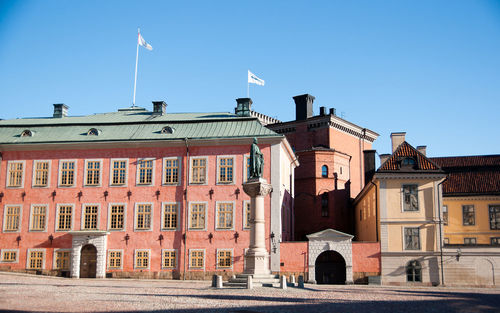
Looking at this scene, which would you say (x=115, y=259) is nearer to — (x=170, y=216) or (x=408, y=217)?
(x=170, y=216)

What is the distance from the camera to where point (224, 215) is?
39.8m

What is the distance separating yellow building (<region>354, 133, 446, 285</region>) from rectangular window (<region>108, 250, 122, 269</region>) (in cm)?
1850

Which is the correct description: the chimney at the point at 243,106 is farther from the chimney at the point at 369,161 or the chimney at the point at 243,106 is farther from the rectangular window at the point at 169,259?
the chimney at the point at 369,161

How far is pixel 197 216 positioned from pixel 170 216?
2.00m

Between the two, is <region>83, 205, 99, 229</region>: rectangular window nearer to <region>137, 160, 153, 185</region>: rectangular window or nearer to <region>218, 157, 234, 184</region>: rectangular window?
<region>137, 160, 153, 185</region>: rectangular window

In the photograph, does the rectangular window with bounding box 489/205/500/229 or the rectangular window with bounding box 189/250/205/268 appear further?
the rectangular window with bounding box 489/205/500/229

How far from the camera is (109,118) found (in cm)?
4547

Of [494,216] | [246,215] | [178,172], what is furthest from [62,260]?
[494,216]

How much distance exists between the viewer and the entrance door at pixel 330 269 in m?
45.5

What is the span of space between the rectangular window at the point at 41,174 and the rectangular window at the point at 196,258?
41.2ft

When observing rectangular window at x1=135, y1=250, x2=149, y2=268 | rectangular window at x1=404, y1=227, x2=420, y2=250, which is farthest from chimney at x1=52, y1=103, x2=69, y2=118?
rectangular window at x1=404, y1=227, x2=420, y2=250

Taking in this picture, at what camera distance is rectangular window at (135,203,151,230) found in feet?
132

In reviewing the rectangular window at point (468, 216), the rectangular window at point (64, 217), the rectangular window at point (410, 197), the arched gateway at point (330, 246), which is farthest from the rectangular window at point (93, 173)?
the rectangular window at point (468, 216)

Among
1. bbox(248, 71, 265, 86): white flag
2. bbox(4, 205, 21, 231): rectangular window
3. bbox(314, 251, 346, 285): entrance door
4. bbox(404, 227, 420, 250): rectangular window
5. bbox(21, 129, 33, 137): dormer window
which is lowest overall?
bbox(314, 251, 346, 285): entrance door
